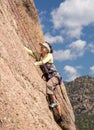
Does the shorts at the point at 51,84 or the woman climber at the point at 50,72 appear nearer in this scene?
the shorts at the point at 51,84

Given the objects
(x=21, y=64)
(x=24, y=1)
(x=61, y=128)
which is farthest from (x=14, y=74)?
(x=24, y=1)

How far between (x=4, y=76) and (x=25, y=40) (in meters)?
4.95

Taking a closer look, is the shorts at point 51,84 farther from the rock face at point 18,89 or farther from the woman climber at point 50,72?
the rock face at point 18,89

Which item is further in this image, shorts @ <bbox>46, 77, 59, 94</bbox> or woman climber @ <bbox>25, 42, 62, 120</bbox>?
woman climber @ <bbox>25, 42, 62, 120</bbox>

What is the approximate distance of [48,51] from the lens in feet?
37.6

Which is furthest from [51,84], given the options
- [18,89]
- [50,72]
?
[18,89]

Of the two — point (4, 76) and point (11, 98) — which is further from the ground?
point (4, 76)

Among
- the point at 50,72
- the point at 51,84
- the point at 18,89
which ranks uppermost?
the point at 50,72

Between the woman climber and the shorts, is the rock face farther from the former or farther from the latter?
the woman climber

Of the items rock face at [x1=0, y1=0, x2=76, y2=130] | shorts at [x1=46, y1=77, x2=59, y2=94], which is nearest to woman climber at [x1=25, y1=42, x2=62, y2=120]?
shorts at [x1=46, y1=77, x2=59, y2=94]

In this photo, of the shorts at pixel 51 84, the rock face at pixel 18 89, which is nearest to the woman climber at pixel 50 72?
the shorts at pixel 51 84

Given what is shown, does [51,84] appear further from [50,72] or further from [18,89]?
[18,89]

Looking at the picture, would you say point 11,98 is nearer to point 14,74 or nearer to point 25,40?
point 14,74

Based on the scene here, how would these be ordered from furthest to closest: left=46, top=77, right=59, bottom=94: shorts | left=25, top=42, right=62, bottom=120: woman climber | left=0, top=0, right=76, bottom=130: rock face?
left=25, top=42, right=62, bottom=120: woman climber < left=46, top=77, right=59, bottom=94: shorts < left=0, top=0, right=76, bottom=130: rock face
